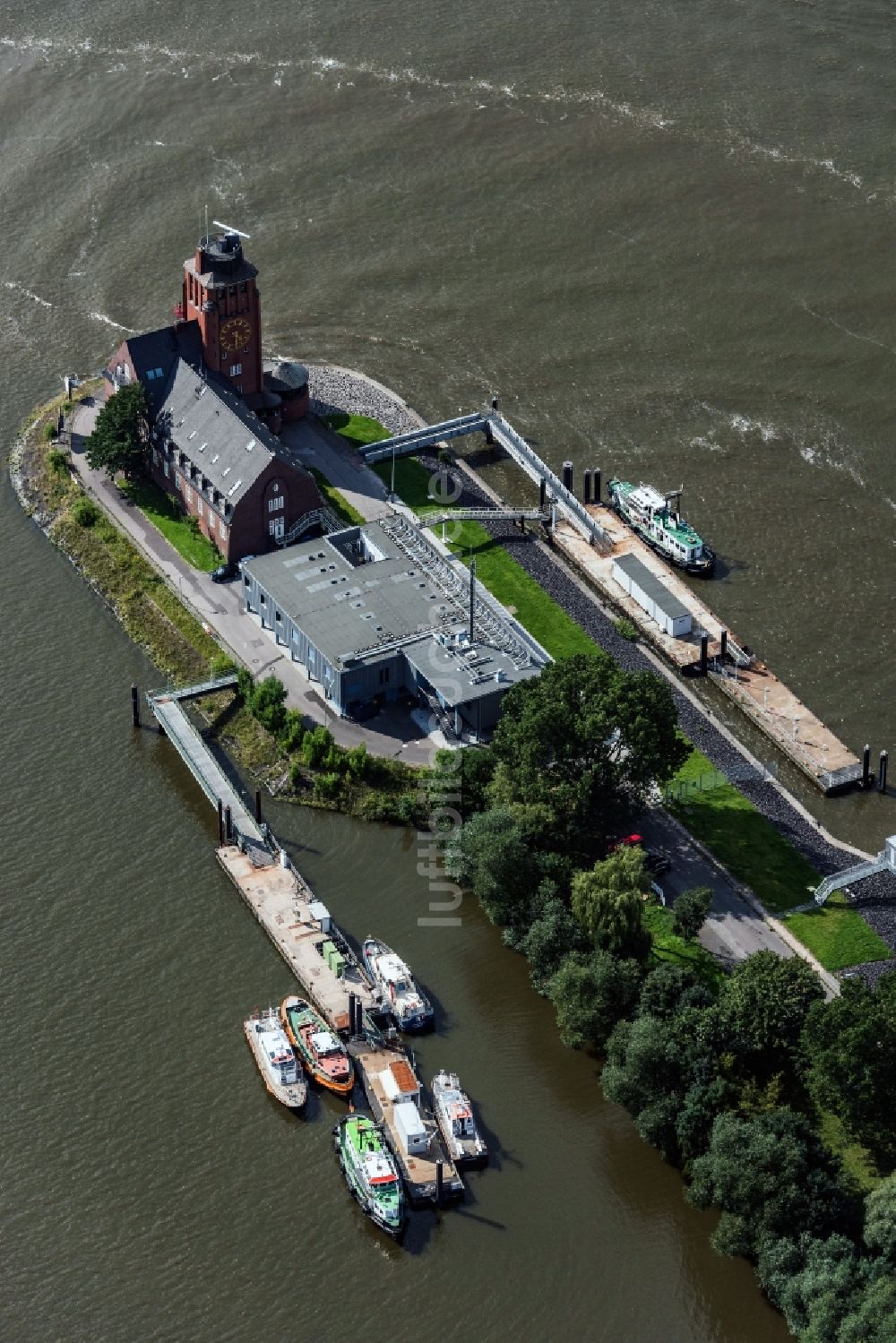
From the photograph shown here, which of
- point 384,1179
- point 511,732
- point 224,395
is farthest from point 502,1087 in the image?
point 224,395

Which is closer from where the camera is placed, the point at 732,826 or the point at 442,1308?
the point at 442,1308

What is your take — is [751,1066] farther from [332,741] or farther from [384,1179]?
[332,741]

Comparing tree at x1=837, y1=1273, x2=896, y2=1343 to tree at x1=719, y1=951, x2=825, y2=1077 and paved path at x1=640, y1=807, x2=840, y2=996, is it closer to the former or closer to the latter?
tree at x1=719, y1=951, x2=825, y2=1077

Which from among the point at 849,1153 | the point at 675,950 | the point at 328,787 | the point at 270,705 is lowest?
the point at 849,1153

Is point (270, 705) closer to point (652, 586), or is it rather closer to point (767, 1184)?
point (652, 586)

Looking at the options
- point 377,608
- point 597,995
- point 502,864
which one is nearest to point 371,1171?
point 597,995

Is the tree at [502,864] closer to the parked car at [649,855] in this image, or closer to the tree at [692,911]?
the parked car at [649,855]

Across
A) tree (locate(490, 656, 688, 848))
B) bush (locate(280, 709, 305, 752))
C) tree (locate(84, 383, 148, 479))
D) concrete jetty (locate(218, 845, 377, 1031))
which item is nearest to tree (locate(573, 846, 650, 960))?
tree (locate(490, 656, 688, 848))
